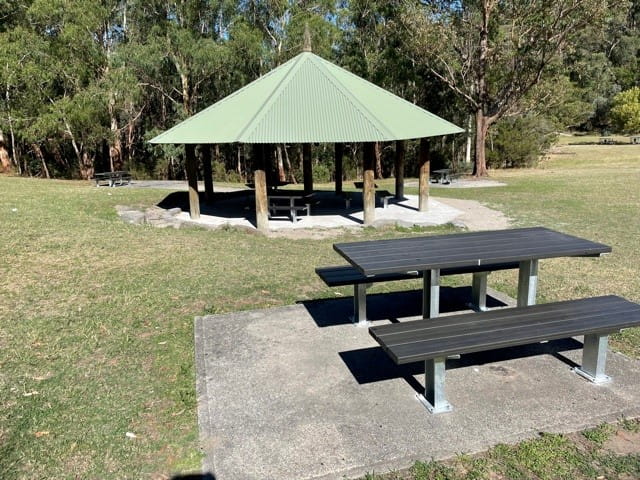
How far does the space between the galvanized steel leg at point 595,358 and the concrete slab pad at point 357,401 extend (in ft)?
0.28

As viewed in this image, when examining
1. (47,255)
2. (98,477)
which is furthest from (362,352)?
(47,255)

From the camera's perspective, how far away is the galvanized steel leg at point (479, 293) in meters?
6.27

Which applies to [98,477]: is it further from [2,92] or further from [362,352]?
[2,92]

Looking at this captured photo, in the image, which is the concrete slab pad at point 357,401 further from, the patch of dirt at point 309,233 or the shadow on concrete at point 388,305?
the patch of dirt at point 309,233

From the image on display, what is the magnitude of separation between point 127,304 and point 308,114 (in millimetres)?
7544

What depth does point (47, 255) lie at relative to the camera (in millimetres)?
8852

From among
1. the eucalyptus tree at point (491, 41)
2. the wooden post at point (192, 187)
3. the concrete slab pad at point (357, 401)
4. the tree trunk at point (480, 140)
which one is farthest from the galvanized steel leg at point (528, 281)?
the tree trunk at point (480, 140)

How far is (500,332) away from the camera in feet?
13.5

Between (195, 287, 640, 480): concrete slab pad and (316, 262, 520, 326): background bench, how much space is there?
320 mm

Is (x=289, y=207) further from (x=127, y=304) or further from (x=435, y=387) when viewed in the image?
(x=435, y=387)

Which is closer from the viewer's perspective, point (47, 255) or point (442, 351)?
point (442, 351)

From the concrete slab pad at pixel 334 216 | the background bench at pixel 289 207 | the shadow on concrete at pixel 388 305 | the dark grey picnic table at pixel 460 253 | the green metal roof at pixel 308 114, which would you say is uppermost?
the green metal roof at pixel 308 114

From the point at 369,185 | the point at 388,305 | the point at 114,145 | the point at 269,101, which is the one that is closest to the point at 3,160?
the point at 114,145

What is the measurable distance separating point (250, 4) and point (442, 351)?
27.3 metres
